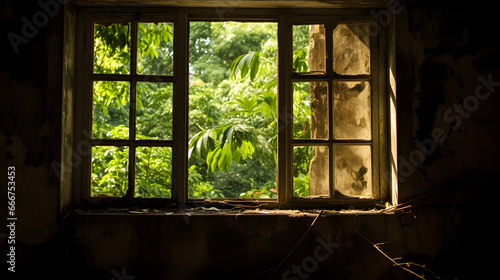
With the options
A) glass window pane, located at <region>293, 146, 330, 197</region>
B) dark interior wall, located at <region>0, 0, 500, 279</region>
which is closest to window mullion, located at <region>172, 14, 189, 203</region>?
dark interior wall, located at <region>0, 0, 500, 279</region>

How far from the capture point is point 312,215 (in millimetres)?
1923

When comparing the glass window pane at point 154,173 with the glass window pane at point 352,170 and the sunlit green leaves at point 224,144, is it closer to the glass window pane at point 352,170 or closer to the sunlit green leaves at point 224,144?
the sunlit green leaves at point 224,144

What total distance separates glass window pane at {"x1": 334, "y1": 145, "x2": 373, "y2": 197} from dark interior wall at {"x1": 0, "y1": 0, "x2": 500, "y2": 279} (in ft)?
2.13

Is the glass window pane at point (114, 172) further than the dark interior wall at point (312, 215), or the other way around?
the glass window pane at point (114, 172)

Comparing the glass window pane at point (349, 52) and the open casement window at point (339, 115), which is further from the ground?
the glass window pane at point (349, 52)

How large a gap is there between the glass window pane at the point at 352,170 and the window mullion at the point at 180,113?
3.93 feet

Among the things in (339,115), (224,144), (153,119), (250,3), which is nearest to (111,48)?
(224,144)

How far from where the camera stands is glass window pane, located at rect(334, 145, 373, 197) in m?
2.57

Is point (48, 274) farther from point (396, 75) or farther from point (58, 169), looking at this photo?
point (396, 75)

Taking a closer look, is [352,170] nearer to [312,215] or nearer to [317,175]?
[317,175]

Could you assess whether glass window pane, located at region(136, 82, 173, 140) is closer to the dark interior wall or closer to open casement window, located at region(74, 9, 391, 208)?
open casement window, located at region(74, 9, 391, 208)

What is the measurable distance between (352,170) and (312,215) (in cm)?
93

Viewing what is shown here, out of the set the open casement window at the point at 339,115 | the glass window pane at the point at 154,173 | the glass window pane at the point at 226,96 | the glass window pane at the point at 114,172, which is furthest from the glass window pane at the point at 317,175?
the glass window pane at the point at 114,172

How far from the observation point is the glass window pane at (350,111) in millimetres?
2586
